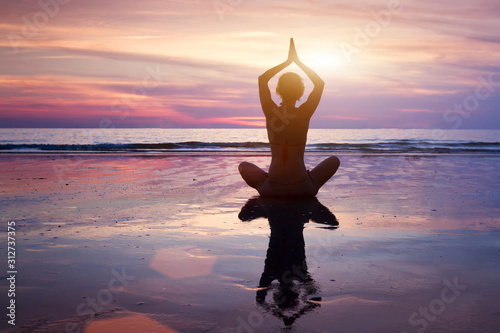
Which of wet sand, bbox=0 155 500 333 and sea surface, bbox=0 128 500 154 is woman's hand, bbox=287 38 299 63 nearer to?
wet sand, bbox=0 155 500 333

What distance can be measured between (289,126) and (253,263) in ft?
10.7

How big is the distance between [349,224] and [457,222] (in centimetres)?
127

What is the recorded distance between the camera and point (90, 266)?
327 centimetres

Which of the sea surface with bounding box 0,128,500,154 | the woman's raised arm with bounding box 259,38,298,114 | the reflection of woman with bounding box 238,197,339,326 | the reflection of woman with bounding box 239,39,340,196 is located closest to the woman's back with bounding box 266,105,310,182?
the reflection of woman with bounding box 239,39,340,196

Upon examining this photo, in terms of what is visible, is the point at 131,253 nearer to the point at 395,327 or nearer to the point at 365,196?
the point at 395,327

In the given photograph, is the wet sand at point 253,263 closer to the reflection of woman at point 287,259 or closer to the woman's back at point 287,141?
the reflection of woman at point 287,259

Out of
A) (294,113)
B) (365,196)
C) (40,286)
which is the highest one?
(294,113)

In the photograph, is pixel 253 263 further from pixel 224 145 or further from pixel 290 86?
pixel 224 145

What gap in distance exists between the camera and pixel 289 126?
20.6 feet

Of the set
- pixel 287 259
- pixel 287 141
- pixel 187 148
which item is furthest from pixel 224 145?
pixel 287 259

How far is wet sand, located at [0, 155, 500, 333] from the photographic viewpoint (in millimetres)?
2379

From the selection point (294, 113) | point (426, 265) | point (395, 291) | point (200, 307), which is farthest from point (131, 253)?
point (294, 113)

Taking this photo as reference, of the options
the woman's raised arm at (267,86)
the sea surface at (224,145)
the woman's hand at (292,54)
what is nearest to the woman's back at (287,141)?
the woman's raised arm at (267,86)

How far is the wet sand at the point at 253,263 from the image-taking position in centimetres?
238
